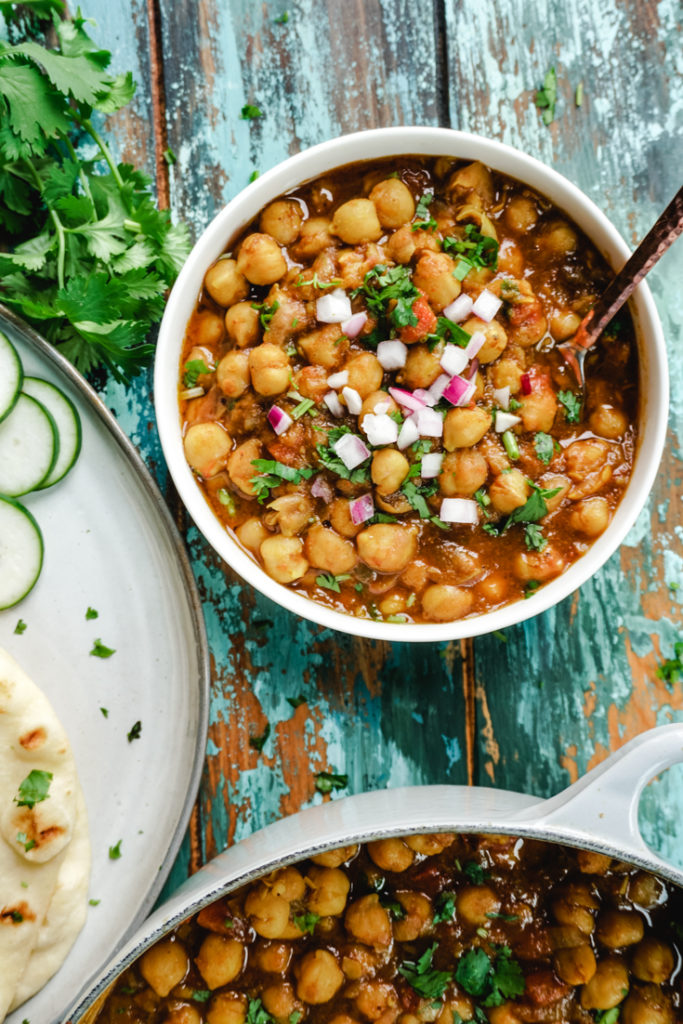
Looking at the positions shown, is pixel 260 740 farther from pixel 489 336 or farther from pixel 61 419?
pixel 489 336

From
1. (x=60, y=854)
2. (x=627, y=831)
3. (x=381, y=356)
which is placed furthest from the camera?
(x=60, y=854)

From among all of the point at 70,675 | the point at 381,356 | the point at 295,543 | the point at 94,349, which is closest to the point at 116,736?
the point at 70,675

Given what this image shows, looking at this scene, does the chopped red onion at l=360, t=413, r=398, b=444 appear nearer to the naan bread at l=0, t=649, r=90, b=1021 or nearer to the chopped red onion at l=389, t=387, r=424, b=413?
the chopped red onion at l=389, t=387, r=424, b=413

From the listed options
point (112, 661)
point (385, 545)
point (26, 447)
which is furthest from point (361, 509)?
point (26, 447)

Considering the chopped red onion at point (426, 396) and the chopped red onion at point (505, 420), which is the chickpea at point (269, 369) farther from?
the chopped red onion at point (505, 420)

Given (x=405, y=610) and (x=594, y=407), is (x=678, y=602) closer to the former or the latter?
(x=594, y=407)

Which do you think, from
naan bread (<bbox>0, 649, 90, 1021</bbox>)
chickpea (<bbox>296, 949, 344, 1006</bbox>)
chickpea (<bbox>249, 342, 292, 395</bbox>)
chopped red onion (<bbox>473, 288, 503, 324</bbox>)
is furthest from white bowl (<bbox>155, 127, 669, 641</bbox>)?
chickpea (<bbox>296, 949, 344, 1006</bbox>)

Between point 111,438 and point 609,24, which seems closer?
point 111,438
